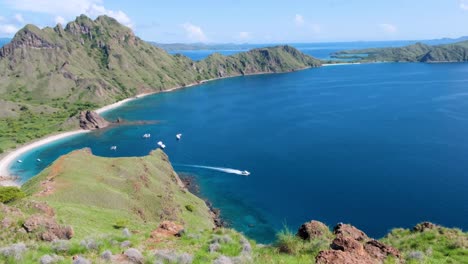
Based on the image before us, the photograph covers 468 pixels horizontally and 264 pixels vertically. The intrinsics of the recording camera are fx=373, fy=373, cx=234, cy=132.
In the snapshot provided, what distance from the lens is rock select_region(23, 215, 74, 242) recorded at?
32.1 metres

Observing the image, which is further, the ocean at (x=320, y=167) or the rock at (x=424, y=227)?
the ocean at (x=320, y=167)

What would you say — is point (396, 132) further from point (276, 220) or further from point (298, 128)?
point (276, 220)

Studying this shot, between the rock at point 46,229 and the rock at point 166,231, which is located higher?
the rock at point 46,229

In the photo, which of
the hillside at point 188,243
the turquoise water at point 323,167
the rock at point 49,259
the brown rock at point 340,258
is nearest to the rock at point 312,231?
the hillside at point 188,243

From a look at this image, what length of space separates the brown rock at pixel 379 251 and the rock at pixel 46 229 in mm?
25447

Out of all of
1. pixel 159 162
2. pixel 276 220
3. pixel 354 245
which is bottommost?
pixel 276 220

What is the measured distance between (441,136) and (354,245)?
158509 mm

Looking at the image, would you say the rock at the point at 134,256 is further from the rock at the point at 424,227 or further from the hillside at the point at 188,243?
the rock at the point at 424,227

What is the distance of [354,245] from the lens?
78.4ft

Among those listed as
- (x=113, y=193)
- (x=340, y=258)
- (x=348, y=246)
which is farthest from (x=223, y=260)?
(x=113, y=193)

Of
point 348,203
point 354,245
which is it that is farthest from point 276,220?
point 354,245

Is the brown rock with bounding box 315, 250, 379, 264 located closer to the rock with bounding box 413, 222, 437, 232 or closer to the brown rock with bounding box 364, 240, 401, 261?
the brown rock with bounding box 364, 240, 401, 261

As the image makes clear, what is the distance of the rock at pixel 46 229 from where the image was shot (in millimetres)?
32094

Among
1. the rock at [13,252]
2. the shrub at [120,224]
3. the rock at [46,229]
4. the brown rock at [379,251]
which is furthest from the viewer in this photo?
the shrub at [120,224]
